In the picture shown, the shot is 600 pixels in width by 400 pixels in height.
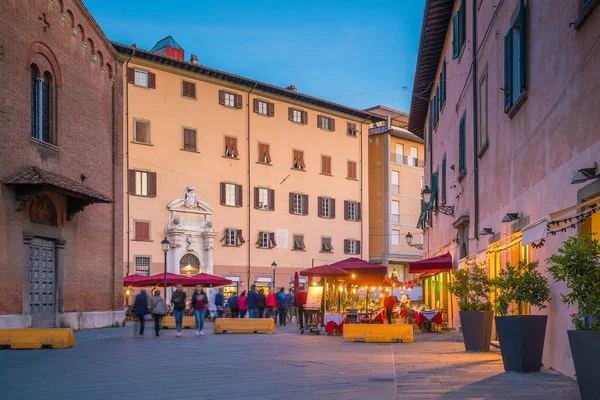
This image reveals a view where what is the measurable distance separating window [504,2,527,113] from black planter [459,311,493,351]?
4025 mm

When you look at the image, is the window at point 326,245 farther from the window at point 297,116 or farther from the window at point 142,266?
the window at point 142,266

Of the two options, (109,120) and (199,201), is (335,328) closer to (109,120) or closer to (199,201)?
(109,120)

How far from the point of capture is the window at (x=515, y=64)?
43.7 feet

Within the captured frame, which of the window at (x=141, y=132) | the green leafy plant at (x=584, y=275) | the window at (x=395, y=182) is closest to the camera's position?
the green leafy plant at (x=584, y=275)

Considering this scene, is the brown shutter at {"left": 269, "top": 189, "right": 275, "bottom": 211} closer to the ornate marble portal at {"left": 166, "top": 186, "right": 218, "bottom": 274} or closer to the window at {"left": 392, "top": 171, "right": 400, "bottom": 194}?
the ornate marble portal at {"left": 166, "top": 186, "right": 218, "bottom": 274}

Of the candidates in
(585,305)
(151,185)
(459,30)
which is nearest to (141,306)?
(459,30)

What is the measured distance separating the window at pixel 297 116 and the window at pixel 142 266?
14.6 meters

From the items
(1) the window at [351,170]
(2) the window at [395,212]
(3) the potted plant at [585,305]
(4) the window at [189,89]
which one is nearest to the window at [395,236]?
(2) the window at [395,212]

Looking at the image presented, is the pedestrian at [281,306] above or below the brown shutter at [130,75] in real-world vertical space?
below

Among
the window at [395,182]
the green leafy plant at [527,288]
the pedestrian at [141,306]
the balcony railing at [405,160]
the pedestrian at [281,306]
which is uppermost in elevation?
the balcony railing at [405,160]

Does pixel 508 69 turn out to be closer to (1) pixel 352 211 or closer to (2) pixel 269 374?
(2) pixel 269 374

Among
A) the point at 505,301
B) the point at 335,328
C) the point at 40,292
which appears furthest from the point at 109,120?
the point at 505,301

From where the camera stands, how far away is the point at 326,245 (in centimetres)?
5444

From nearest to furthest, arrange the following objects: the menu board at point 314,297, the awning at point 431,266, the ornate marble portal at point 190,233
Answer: the awning at point 431,266
the menu board at point 314,297
the ornate marble portal at point 190,233
